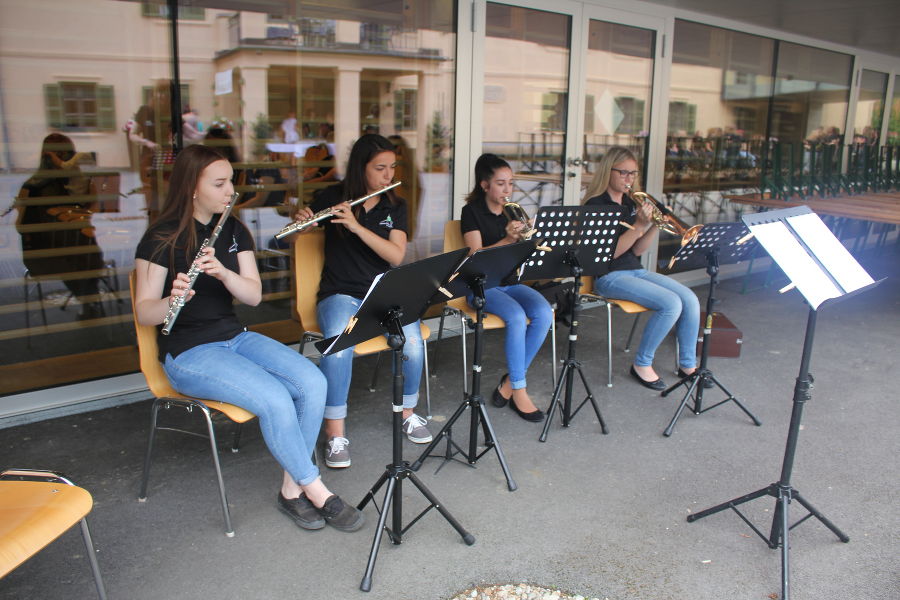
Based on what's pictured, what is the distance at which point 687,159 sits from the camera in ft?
20.4

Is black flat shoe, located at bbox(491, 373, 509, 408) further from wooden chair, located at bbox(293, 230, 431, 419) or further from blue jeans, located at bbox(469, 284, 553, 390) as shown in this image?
wooden chair, located at bbox(293, 230, 431, 419)

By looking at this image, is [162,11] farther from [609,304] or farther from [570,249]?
[609,304]

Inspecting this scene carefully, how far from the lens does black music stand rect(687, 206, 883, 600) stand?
2141 millimetres

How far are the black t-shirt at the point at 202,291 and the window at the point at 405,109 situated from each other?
224 cm

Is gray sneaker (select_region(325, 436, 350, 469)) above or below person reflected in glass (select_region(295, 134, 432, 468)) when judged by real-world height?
below

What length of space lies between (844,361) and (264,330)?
3553 millimetres

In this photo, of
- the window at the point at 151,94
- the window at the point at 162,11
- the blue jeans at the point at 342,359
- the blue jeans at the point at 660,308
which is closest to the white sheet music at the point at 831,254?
the blue jeans at the point at 660,308

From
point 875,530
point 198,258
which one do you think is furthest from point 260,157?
point 875,530

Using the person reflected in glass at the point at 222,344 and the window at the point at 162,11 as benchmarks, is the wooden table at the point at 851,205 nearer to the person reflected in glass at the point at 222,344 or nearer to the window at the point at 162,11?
the person reflected in glass at the point at 222,344

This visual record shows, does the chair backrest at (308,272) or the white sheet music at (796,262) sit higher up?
the white sheet music at (796,262)

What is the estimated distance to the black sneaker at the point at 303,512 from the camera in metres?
2.43

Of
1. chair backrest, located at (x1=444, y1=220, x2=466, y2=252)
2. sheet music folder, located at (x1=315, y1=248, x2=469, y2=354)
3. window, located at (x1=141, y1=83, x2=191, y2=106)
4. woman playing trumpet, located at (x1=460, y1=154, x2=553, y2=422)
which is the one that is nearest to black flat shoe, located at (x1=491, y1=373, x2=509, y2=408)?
woman playing trumpet, located at (x1=460, y1=154, x2=553, y2=422)

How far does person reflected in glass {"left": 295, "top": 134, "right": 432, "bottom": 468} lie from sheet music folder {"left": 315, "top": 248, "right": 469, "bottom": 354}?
76 cm

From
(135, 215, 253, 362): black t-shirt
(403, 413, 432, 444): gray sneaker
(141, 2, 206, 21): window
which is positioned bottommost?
(403, 413, 432, 444): gray sneaker
